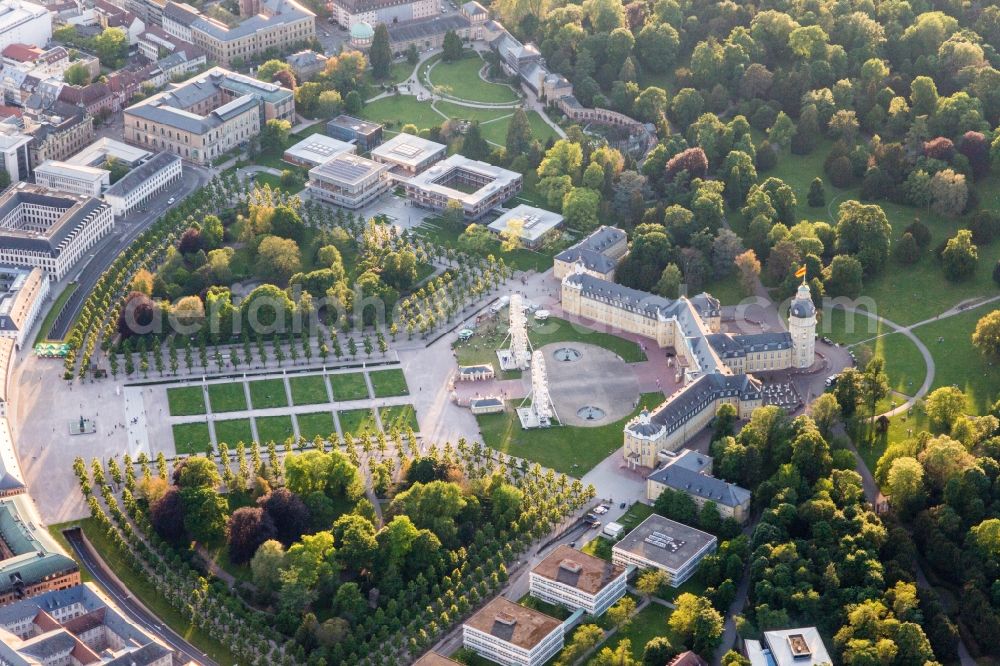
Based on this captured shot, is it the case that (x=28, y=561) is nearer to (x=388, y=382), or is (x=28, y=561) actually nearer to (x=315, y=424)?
(x=315, y=424)

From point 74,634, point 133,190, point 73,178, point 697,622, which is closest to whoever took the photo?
point 74,634

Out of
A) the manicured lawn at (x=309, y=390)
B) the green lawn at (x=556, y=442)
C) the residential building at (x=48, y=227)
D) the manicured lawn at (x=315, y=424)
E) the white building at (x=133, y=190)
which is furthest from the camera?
the white building at (x=133, y=190)

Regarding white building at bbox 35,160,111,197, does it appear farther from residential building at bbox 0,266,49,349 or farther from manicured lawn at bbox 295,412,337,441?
manicured lawn at bbox 295,412,337,441

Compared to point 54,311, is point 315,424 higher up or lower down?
higher up

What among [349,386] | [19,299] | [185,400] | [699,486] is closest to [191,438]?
[185,400]

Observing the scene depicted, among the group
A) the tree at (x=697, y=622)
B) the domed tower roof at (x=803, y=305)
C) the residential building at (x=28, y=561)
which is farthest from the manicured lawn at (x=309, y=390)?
the domed tower roof at (x=803, y=305)

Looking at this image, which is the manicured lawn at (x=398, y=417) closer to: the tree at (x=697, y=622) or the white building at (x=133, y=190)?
the tree at (x=697, y=622)

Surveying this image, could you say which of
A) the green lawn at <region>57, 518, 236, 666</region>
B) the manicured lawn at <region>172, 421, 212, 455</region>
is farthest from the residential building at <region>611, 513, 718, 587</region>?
the manicured lawn at <region>172, 421, 212, 455</region>

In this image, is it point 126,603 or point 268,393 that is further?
point 268,393
